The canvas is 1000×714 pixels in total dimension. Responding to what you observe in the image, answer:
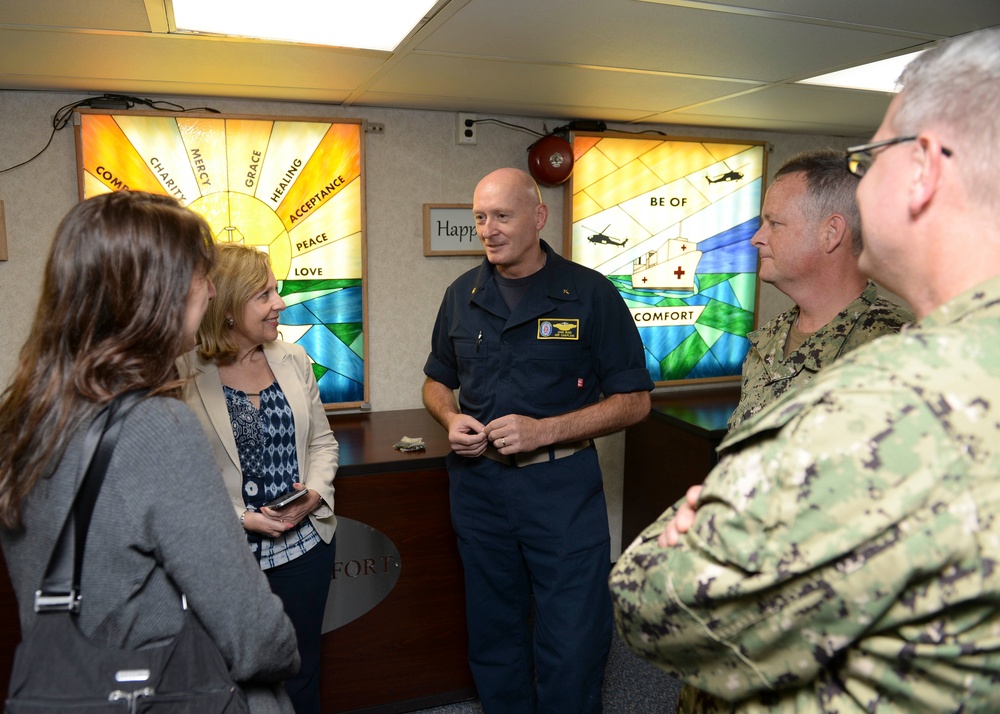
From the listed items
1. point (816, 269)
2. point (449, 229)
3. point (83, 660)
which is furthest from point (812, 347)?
point (449, 229)

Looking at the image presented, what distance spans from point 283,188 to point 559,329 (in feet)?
4.35

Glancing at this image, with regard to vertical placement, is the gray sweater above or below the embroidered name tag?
below

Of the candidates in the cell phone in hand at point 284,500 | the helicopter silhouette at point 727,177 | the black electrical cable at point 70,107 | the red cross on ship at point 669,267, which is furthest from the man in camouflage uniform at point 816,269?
the black electrical cable at point 70,107

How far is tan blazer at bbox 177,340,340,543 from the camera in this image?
6.10ft

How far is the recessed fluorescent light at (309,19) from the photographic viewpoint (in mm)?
1687

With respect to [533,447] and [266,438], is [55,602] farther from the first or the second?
[533,447]

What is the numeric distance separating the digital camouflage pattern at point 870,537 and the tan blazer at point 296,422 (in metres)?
1.38

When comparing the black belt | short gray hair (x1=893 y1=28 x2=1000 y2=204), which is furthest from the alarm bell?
short gray hair (x1=893 y1=28 x2=1000 y2=204)

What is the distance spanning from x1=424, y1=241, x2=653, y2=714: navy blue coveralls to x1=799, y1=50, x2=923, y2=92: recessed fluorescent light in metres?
1.07

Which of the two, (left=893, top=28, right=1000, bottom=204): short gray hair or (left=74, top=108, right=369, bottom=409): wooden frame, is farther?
(left=74, top=108, right=369, bottom=409): wooden frame

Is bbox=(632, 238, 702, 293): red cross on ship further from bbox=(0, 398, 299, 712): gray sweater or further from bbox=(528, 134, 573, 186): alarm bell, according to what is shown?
bbox=(0, 398, 299, 712): gray sweater

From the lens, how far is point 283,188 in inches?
112

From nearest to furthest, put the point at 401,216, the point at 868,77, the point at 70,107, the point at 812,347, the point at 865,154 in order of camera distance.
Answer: the point at 865,154 < the point at 812,347 < the point at 868,77 < the point at 70,107 < the point at 401,216

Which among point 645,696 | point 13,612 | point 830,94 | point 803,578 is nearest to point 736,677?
point 803,578
